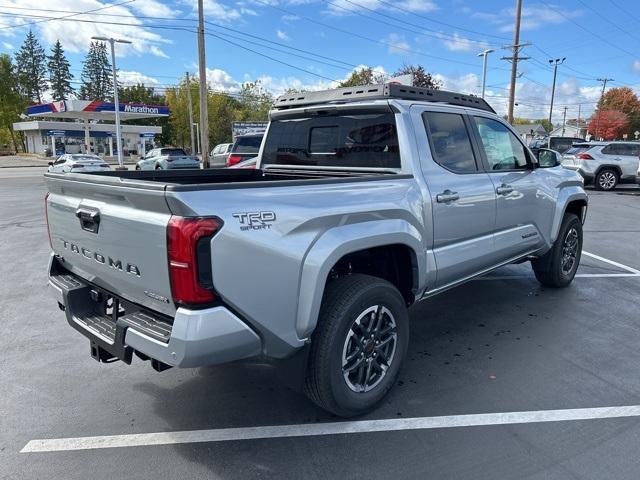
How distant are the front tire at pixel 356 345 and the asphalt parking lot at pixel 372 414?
0.18m

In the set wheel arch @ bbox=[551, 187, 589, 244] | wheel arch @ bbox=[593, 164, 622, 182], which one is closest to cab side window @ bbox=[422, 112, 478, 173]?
wheel arch @ bbox=[551, 187, 589, 244]

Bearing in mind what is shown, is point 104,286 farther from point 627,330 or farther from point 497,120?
point 627,330

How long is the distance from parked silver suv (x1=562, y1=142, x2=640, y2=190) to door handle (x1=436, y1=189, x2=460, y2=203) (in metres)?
16.2

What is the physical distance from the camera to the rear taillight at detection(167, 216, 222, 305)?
2.29m

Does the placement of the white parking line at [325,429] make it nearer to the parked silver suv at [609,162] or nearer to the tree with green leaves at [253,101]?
the parked silver suv at [609,162]

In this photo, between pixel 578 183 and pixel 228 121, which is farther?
pixel 228 121

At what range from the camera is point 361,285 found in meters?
3.07

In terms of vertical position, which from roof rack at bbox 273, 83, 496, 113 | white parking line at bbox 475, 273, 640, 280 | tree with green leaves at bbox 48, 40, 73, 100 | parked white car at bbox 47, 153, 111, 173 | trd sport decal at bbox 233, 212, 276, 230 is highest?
tree with green leaves at bbox 48, 40, 73, 100

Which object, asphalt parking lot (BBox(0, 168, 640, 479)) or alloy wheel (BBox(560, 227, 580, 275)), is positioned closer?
asphalt parking lot (BBox(0, 168, 640, 479))

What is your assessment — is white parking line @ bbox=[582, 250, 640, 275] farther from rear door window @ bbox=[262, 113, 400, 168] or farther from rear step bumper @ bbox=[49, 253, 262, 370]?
rear step bumper @ bbox=[49, 253, 262, 370]

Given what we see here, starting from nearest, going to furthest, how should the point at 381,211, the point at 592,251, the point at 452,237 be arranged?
the point at 381,211 → the point at 452,237 → the point at 592,251

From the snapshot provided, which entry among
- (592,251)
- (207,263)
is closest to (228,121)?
(592,251)

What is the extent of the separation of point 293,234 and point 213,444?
135cm

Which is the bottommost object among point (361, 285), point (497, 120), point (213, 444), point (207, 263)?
point (213, 444)
